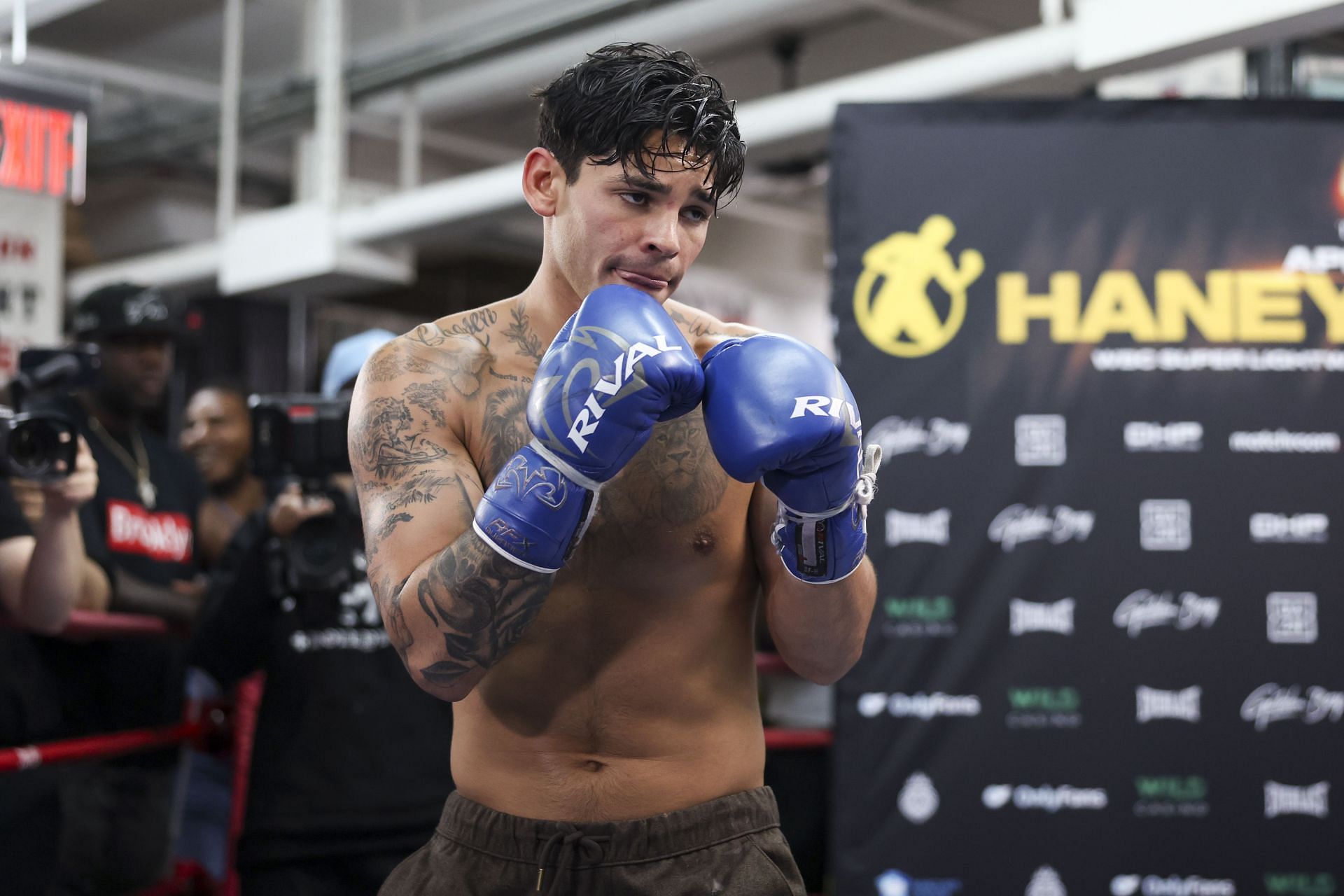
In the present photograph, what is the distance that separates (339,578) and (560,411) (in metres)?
1.22

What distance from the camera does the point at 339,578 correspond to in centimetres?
239

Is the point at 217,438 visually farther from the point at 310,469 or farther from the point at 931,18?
the point at 931,18

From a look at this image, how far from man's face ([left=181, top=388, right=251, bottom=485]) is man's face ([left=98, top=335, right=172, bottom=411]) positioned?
934mm

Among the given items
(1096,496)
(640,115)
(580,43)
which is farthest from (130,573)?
(580,43)

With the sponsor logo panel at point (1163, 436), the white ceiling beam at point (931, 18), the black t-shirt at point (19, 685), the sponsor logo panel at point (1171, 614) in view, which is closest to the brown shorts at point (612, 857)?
the black t-shirt at point (19, 685)

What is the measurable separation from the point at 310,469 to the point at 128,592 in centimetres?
53

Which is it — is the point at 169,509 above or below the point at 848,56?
below

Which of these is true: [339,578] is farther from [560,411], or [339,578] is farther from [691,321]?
[560,411]

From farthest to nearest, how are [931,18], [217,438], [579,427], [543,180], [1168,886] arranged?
[931,18]
[217,438]
[1168,886]
[543,180]
[579,427]

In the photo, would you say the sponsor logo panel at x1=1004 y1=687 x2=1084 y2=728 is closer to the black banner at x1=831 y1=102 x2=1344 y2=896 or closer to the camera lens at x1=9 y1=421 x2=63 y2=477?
the black banner at x1=831 y1=102 x2=1344 y2=896

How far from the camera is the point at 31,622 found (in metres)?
2.28

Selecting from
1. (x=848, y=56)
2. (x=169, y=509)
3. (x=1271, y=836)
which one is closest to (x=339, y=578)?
(x=169, y=509)

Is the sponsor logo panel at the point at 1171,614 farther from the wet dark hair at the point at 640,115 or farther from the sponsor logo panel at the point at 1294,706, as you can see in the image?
the wet dark hair at the point at 640,115

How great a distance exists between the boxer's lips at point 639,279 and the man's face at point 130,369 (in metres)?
1.98
